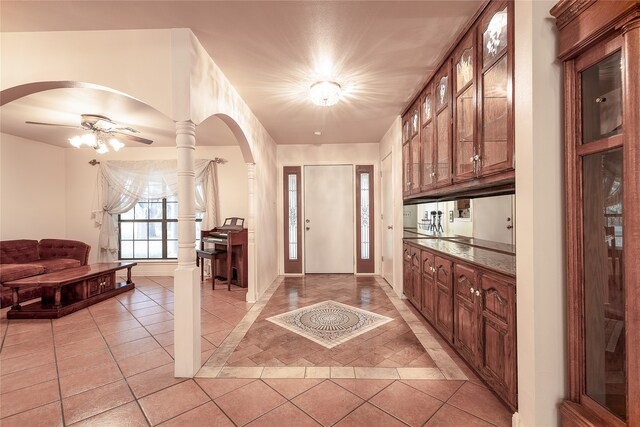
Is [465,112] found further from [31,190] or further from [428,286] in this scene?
[31,190]

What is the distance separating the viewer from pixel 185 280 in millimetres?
2021

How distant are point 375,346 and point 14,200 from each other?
6.34 metres

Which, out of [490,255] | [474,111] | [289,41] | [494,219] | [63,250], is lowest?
[63,250]

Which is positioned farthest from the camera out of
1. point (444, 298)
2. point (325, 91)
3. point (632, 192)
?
point (325, 91)

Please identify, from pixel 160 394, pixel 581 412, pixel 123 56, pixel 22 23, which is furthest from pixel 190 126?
pixel 581 412

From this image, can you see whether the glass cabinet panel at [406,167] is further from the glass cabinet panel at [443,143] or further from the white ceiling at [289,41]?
the glass cabinet panel at [443,143]

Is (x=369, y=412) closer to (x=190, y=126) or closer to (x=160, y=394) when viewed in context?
(x=160, y=394)

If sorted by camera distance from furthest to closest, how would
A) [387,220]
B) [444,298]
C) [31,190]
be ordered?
[31,190], [387,220], [444,298]

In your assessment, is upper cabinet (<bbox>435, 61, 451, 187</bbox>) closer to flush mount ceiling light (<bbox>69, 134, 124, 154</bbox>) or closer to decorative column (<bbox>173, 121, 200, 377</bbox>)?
decorative column (<bbox>173, 121, 200, 377</bbox>)

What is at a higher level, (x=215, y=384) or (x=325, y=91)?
(x=325, y=91)

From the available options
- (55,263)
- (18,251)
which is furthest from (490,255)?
(18,251)

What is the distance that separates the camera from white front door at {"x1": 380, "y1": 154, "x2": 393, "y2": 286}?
174 inches

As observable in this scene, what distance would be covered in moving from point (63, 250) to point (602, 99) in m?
6.96

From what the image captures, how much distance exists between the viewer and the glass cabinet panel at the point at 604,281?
117cm
